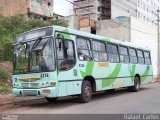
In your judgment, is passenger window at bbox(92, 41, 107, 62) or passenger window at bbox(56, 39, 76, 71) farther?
passenger window at bbox(92, 41, 107, 62)

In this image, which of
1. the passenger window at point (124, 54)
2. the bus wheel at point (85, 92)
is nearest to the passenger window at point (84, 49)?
the bus wheel at point (85, 92)

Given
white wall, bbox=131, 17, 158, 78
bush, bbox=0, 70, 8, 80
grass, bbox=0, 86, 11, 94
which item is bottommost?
grass, bbox=0, 86, 11, 94

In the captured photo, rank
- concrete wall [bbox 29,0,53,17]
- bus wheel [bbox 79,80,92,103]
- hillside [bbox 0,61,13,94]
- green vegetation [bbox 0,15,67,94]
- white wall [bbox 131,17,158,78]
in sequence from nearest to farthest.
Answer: bus wheel [bbox 79,80,92,103], hillside [bbox 0,61,13,94], green vegetation [bbox 0,15,67,94], white wall [bbox 131,17,158,78], concrete wall [bbox 29,0,53,17]

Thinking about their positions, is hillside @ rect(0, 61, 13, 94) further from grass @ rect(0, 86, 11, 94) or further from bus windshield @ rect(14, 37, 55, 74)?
bus windshield @ rect(14, 37, 55, 74)

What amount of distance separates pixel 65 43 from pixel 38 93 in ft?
7.19

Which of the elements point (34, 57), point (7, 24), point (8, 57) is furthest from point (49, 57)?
point (7, 24)

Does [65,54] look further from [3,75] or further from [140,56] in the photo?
[3,75]

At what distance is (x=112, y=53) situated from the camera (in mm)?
16297

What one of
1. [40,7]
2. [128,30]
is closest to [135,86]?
[128,30]

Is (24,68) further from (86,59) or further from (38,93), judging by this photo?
(86,59)

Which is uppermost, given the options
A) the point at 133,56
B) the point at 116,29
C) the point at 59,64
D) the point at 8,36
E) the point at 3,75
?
the point at 116,29

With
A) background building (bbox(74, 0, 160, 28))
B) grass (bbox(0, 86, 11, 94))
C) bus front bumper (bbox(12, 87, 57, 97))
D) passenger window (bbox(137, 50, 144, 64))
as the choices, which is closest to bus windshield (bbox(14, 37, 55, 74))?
bus front bumper (bbox(12, 87, 57, 97))

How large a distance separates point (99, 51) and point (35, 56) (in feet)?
12.4

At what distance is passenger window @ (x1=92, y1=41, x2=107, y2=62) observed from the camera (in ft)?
47.9
